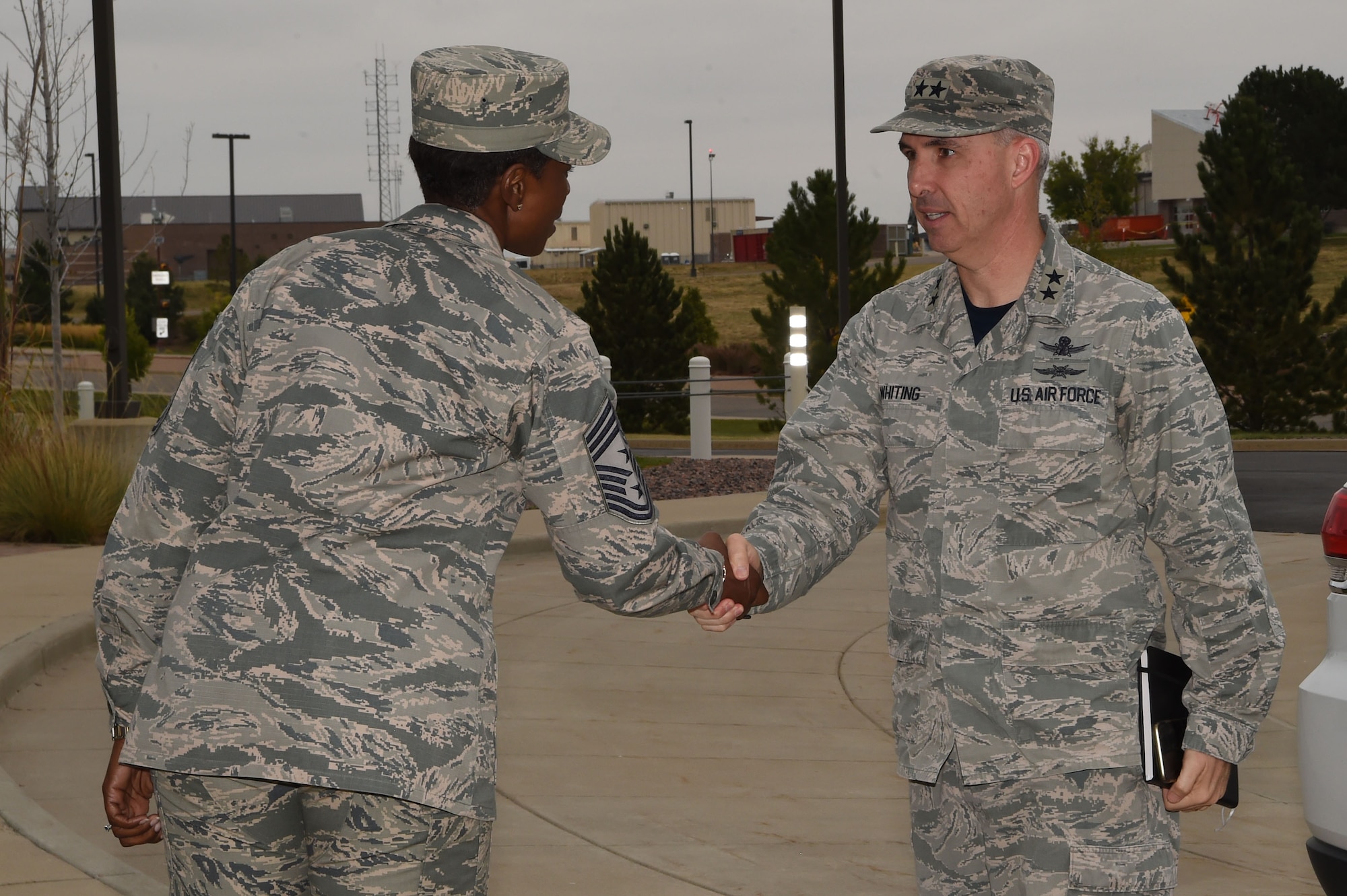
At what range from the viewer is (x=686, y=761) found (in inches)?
257

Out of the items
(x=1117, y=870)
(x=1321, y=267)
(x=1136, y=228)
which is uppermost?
(x=1136, y=228)

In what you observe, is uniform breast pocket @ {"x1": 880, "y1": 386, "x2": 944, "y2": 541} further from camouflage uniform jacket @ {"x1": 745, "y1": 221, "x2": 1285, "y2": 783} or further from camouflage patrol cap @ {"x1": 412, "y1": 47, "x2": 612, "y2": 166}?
camouflage patrol cap @ {"x1": 412, "y1": 47, "x2": 612, "y2": 166}

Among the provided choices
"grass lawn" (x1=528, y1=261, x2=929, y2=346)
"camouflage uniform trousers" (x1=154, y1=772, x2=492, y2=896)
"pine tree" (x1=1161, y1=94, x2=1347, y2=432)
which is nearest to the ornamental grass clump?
"camouflage uniform trousers" (x1=154, y1=772, x2=492, y2=896)

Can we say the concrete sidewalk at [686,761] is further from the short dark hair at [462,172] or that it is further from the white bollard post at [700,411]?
the white bollard post at [700,411]

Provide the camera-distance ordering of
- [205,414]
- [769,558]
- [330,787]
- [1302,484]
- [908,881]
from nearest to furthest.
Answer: [330,787]
[205,414]
[769,558]
[908,881]
[1302,484]

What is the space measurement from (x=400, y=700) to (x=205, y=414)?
0.57m

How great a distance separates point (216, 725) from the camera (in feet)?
7.63

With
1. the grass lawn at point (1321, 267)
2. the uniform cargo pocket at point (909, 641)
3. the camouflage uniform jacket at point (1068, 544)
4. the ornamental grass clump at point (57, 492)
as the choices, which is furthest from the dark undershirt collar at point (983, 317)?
the grass lawn at point (1321, 267)

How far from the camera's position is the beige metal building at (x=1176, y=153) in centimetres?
8606

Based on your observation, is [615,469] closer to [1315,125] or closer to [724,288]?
[1315,125]

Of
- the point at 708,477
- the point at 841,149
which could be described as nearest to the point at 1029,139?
the point at 708,477

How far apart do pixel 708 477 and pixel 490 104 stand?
14417mm

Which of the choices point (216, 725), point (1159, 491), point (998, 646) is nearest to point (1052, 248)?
point (1159, 491)

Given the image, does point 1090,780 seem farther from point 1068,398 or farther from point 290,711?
point 290,711
